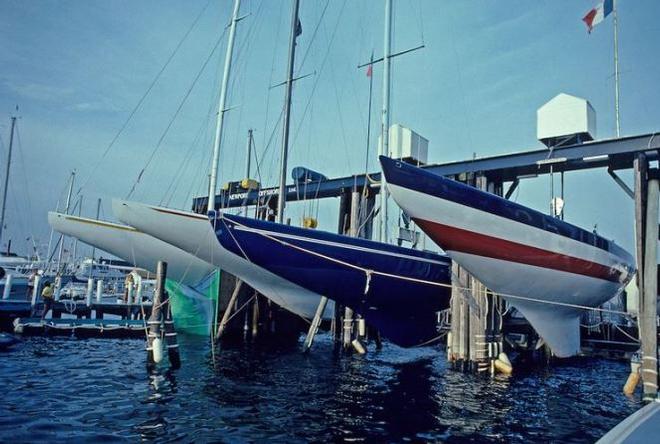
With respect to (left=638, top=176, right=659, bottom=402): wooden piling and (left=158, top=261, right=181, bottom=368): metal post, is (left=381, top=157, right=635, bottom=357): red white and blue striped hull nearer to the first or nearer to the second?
(left=638, top=176, right=659, bottom=402): wooden piling

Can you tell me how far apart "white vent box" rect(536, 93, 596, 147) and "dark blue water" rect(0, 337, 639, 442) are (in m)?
7.62

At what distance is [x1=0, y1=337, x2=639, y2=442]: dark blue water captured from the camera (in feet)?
26.0

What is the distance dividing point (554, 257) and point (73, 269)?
45773mm

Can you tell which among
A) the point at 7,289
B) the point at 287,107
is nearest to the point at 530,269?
the point at 287,107

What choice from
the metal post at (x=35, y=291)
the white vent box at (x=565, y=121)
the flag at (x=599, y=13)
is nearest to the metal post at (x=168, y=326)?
the white vent box at (x=565, y=121)

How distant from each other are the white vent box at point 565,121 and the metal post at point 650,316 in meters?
3.71

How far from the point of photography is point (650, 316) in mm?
11055

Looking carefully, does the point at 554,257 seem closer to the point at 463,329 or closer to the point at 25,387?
the point at 463,329

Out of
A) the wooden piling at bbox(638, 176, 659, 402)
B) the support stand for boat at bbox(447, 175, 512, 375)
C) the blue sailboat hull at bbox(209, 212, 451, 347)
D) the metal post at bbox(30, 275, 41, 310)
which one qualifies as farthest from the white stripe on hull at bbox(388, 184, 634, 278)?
the metal post at bbox(30, 275, 41, 310)

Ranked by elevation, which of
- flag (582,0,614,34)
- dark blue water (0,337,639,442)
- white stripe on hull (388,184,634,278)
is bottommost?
dark blue water (0,337,639,442)

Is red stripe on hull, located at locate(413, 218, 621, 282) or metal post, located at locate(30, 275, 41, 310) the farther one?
metal post, located at locate(30, 275, 41, 310)

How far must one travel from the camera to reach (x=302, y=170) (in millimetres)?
21594

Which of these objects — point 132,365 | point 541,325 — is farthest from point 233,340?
point 541,325

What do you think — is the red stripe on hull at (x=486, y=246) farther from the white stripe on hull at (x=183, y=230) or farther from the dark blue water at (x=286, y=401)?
the white stripe on hull at (x=183, y=230)
